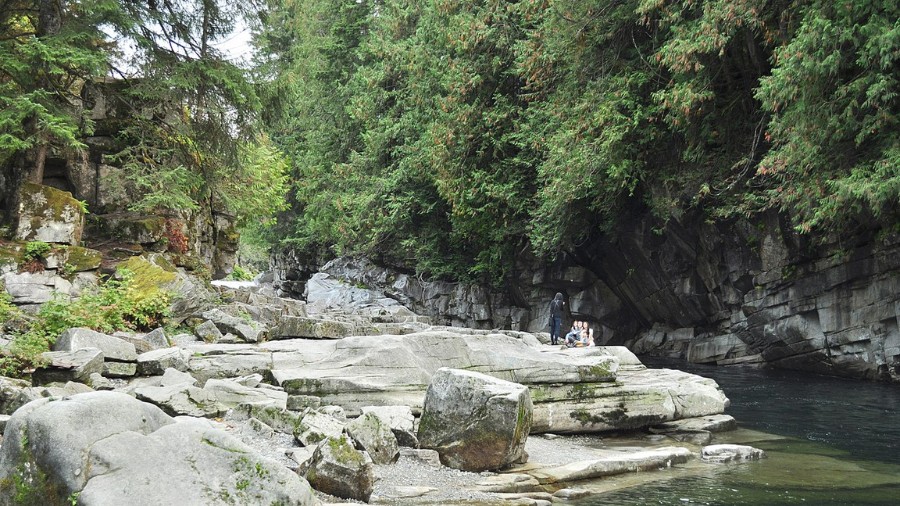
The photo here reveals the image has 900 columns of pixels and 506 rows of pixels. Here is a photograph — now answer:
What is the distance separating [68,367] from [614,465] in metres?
8.02

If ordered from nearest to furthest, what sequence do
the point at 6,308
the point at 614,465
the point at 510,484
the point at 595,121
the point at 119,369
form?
the point at 510,484 → the point at 614,465 → the point at 119,369 → the point at 6,308 → the point at 595,121

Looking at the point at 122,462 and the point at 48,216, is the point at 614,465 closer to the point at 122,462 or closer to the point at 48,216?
the point at 122,462

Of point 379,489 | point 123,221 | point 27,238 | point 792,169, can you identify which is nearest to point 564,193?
point 792,169

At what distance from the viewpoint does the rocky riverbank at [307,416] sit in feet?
18.3

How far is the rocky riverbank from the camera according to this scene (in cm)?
559

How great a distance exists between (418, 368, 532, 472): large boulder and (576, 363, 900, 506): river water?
1191mm

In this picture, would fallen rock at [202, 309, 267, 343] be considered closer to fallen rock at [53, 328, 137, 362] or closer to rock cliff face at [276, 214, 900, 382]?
fallen rock at [53, 328, 137, 362]

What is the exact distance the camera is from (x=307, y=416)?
30.4 ft

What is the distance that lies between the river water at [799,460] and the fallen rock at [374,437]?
246 centimetres

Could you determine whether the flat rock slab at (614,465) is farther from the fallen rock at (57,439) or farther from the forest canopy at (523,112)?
the forest canopy at (523,112)

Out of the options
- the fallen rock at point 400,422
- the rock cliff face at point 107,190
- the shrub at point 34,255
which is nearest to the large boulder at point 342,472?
the fallen rock at point 400,422

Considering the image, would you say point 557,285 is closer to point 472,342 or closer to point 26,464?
point 472,342

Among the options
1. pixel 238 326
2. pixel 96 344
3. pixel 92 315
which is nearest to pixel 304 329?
pixel 238 326

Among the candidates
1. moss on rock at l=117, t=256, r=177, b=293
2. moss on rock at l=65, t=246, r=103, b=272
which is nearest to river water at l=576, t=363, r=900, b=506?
moss on rock at l=117, t=256, r=177, b=293
